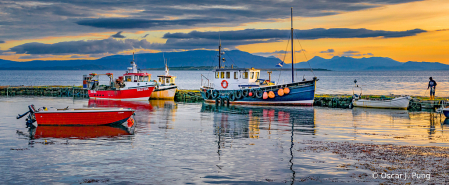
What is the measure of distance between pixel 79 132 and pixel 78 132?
0.06 metres

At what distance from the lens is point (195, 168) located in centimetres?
1412

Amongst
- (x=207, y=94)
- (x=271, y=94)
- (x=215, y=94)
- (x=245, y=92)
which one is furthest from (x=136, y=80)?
(x=271, y=94)

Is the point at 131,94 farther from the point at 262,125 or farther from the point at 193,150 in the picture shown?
the point at 193,150

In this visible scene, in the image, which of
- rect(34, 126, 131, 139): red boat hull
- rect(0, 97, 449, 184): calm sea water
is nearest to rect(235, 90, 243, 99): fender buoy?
rect(0, 97, 449, 184): calm sea water

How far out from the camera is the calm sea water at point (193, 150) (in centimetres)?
1298

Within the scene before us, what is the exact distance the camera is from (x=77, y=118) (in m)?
25.3

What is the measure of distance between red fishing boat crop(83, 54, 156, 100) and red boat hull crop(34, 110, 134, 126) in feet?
87.7

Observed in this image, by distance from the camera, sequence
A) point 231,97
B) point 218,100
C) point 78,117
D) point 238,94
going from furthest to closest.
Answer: point 218,100 < point 231,97 < point 238,94 < point 78,117

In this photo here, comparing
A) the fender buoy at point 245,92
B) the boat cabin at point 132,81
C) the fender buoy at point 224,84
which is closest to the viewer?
the fender buoy at point 245,92

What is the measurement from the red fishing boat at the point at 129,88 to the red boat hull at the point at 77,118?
2673 centimetres

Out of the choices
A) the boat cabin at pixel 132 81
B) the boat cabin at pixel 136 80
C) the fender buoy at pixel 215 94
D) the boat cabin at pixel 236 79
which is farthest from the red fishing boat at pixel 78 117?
the boat cabin at pixel 136 80

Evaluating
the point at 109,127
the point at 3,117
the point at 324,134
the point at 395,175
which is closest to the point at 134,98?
the point at 3,117

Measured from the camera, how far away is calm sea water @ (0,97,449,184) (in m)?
13.0

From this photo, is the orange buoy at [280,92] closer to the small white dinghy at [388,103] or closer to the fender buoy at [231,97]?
the fender buoy at [231,97]
